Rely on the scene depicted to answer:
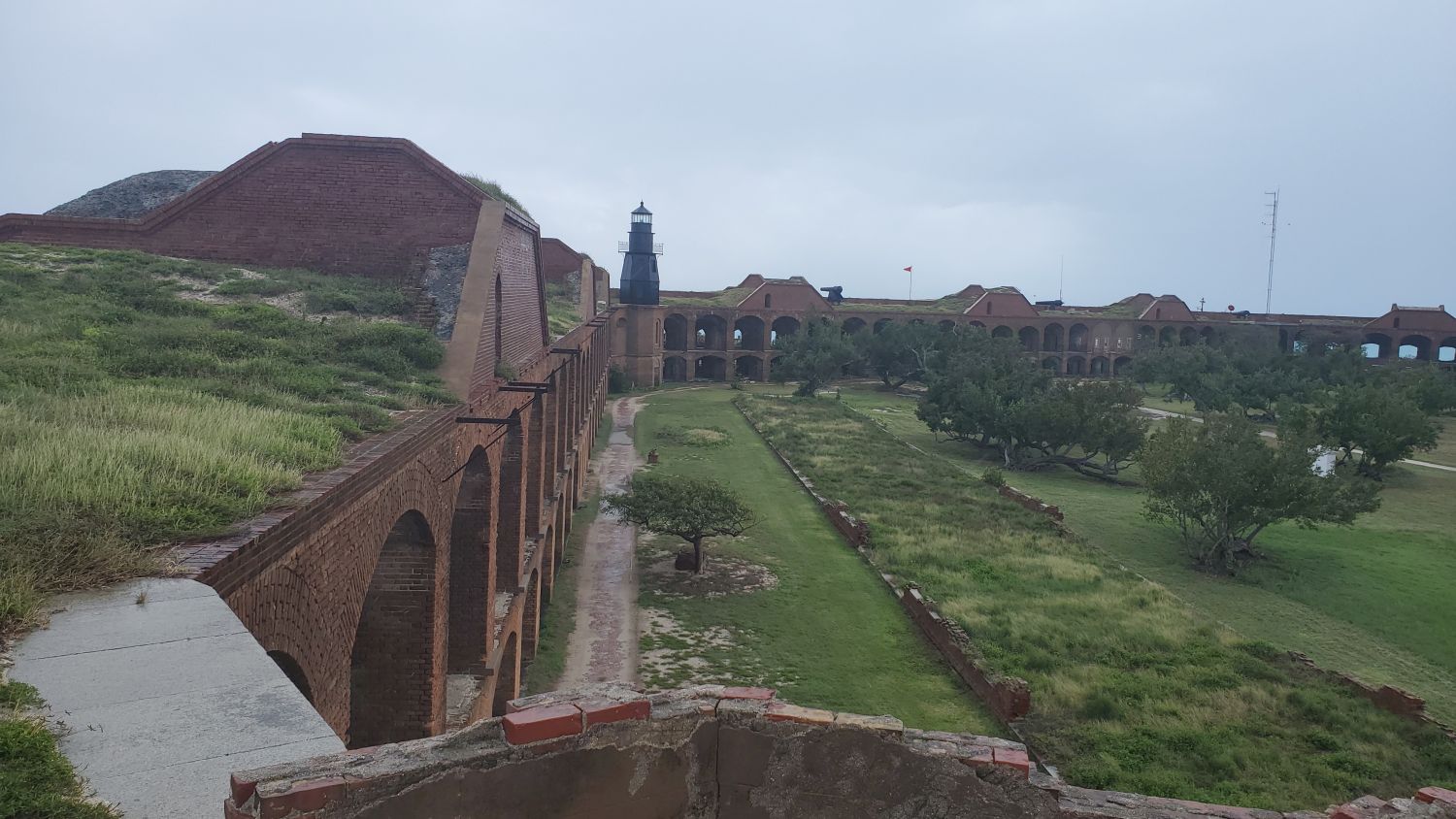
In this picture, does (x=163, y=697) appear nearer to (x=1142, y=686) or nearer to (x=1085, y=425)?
(x=1142, y=686)

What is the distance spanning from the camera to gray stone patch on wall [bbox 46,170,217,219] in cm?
1572

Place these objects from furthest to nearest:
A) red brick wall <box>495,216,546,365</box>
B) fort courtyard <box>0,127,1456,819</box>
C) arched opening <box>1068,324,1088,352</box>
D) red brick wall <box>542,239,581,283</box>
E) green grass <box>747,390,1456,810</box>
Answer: arched opening <box>1068,324,1088,352</box> → red brick wall <box>542,239,581,283</box> → red brick wall <box>495,216,546,365</box> → green grass <box>747,390,1456,810</box> → fort courtyard <box>0,127,1456,819</box>

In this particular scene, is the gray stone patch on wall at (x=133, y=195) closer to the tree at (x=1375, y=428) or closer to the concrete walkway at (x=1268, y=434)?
the concrete walkway at (x=1268, y=434)

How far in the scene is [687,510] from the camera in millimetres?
Result: 16797

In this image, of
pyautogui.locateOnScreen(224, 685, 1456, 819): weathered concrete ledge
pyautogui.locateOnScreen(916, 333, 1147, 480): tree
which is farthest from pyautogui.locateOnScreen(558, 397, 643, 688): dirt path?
pyautogui.locateOnScreen(916, 333, 1147, 480): tree

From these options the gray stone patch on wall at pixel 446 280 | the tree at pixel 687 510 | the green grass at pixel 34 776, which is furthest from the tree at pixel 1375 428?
the green grass at pixel 34 776

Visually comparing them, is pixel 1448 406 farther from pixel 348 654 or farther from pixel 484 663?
pixel 348 654

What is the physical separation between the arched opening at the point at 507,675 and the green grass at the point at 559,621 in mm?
422

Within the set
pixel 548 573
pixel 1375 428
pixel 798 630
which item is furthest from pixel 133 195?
pixel 1375 428

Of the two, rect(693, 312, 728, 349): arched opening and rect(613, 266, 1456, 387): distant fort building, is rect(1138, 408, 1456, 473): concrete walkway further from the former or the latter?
rect(693, 312, 728, 349): arched opening

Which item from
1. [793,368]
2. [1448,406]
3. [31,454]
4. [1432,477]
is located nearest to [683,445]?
[793,368]

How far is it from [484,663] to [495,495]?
1.71m

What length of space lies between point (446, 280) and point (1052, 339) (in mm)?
55178

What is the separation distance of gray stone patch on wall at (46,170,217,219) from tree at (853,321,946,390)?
1458 inches
